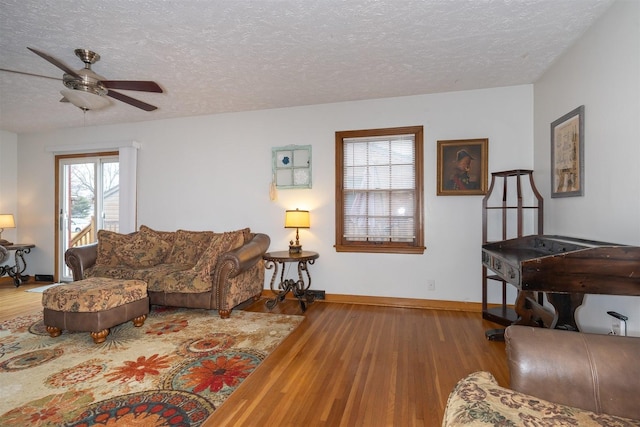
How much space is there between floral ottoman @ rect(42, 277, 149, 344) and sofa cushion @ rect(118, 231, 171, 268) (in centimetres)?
95

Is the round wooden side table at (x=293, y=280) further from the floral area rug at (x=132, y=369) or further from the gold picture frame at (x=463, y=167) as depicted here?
the gold picture frame at (x=463, y=167)

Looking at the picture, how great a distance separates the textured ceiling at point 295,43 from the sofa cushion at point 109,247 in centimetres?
182

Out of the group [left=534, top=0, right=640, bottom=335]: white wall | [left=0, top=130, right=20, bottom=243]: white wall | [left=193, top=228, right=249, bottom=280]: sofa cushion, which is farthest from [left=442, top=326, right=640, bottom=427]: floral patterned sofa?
[left=0, top=130, right=20, bottom=243]: white wall

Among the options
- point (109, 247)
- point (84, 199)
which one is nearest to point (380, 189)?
point (109, 247)

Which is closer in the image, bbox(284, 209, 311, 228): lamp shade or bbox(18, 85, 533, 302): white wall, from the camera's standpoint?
bbox(18, 85, 533, 302): white wall

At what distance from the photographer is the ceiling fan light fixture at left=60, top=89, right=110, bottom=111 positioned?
2.31 meters

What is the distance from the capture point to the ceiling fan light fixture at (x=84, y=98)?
7.59ft

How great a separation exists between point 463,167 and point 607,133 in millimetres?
1420

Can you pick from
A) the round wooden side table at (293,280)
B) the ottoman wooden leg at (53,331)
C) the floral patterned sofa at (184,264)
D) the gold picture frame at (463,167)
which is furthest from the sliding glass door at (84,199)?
the gold picture frame at (463,167)

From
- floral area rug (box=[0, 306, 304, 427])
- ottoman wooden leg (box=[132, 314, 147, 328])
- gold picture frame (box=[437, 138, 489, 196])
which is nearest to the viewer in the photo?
floral area rug (box=[0, 306, 304, 427])

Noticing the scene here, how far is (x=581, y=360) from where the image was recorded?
3.41 feet

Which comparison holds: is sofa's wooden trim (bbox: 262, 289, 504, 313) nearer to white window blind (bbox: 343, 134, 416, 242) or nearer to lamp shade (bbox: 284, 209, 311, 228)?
white window blind (bbox: 343, 134, 416, 242)

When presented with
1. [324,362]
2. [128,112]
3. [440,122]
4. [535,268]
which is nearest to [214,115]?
[128,112]

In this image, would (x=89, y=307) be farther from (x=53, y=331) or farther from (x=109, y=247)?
(x=109, y=247)
